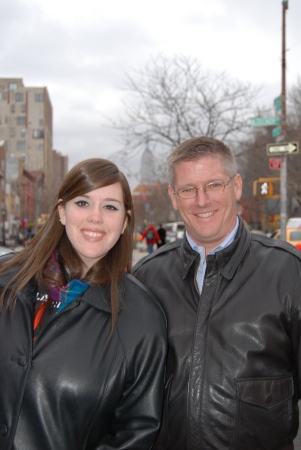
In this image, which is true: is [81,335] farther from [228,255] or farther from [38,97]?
[38,97]

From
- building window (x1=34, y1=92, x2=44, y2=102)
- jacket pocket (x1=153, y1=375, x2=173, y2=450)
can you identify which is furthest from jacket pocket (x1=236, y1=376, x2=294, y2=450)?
building window (x1=34, y1=92, x2=44, y2=102)

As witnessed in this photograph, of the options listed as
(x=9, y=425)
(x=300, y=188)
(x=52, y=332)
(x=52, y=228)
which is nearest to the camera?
(x=9, y=425)

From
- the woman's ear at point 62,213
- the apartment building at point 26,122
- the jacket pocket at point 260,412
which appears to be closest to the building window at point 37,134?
the apartment building at point 26,122

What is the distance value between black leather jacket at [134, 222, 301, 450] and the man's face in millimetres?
137

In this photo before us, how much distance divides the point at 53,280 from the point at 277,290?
1.03 metres

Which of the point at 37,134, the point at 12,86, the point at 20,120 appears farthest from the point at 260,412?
the point at 12,86

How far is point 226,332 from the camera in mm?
2383

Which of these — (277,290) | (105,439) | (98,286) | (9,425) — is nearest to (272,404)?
(277,290)

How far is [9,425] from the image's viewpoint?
2172 millimetres

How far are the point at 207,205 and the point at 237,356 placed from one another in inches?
29.1

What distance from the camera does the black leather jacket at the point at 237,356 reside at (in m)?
2.32

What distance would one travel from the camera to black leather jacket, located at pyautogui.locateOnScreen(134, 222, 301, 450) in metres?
2.32

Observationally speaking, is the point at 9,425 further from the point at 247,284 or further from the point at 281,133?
the point at 281,133

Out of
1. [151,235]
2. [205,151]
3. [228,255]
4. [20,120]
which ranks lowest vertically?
[151,235]
